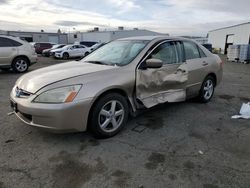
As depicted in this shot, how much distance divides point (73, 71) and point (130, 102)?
1.03 meters

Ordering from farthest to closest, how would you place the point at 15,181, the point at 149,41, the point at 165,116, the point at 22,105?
the point at 165,116, the point at 149,41, the point at 22,105, the point at 15,181

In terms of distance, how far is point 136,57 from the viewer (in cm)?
363

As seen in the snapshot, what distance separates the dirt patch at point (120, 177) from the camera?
2.38 metres

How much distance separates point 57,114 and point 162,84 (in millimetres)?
2003

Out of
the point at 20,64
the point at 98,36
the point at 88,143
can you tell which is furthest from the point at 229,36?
the point at 88,143

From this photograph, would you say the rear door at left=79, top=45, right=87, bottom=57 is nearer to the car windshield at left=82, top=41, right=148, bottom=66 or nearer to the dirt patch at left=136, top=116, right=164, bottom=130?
the car windshield at left=82, top=41, right=148, bottom=66

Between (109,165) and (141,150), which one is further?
(141,150)

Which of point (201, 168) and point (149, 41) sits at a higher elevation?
point (149, 41)

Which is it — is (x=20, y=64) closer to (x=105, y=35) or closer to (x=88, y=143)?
(x=88, y=143)

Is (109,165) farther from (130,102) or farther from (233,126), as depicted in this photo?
(233,126)

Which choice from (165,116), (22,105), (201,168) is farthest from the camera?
(165,116)

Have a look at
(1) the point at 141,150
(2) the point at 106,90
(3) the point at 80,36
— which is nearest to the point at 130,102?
(2) the point at 106,90

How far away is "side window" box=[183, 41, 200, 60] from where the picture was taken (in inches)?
179

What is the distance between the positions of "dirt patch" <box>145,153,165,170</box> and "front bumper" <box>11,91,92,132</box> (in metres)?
1.00
